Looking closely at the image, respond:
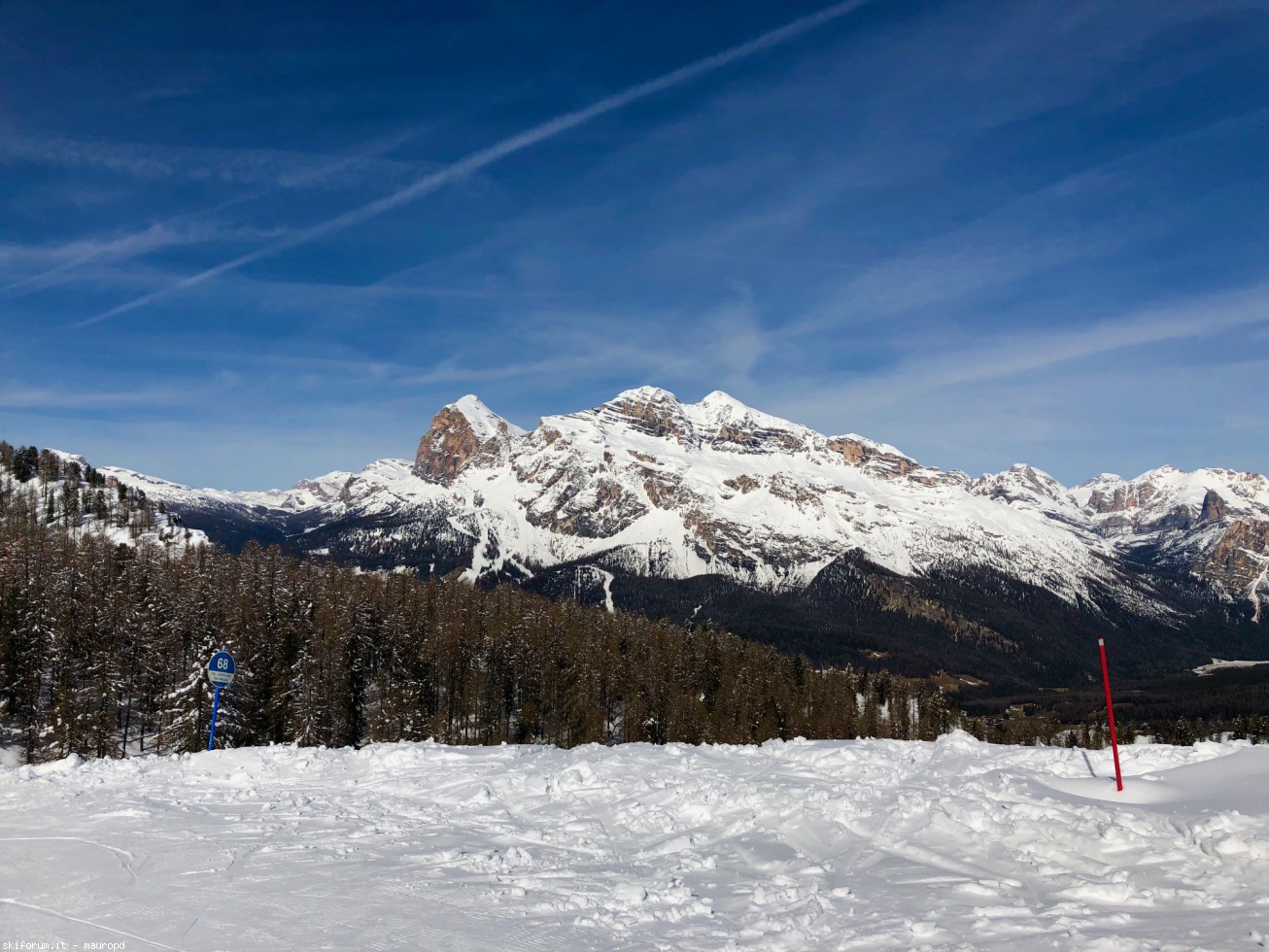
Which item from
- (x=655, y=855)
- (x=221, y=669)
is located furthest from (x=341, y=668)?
(x=655, y=855)

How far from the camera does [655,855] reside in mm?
13750

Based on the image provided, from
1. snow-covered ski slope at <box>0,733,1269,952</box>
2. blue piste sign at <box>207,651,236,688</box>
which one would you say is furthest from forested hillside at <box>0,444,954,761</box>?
snow-covered ski slope at <box>0,733,1269,952</box>

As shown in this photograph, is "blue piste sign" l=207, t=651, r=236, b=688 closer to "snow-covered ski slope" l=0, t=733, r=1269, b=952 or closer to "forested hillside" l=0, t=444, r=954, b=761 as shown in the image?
"snow-covered ski slope" l=0, t=733, r=1269, b=952

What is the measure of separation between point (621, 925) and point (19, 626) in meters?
69.4

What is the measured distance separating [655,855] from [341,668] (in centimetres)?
5886

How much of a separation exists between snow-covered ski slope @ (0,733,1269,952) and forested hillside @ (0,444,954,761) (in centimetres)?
4123

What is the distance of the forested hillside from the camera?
190 ft

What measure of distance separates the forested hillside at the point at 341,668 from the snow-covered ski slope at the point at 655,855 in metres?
41.2

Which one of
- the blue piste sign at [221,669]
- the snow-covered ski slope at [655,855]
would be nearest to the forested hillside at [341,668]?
the blue piste sign at [221,669]

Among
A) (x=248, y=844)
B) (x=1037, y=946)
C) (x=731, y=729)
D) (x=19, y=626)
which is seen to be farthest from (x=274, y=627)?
(x=1037, y=946)

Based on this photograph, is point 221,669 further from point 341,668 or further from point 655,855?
point 341,668

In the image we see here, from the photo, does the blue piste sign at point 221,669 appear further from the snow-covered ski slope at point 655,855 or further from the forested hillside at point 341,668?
the forested hillside at point 341,668

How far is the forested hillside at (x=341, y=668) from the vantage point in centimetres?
5803

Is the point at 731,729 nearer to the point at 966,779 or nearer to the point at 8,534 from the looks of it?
the point at 966,779
